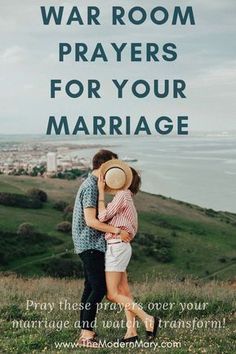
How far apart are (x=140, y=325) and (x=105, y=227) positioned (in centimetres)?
186

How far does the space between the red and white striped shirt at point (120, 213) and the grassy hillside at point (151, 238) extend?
56.5 metres

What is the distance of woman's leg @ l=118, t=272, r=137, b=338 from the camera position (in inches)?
311

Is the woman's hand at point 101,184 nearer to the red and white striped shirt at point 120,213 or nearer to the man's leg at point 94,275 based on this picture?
the red and white striped shirt at point 120,213

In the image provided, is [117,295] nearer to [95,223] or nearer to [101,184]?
[95,223]

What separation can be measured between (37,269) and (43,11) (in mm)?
57144

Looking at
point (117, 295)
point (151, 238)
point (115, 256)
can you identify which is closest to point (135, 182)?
point (115, 256)

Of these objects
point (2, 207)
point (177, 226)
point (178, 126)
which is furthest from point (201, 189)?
point (178, 126)

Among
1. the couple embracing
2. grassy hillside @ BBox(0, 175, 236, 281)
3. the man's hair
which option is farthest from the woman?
grassy hillside @ BBox(0, 175, 236, 281)

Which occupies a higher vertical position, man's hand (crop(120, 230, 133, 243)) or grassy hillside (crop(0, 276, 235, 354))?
man's hand (crop(120, 230, 133, 243))

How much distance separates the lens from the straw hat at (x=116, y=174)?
7602 millimetres

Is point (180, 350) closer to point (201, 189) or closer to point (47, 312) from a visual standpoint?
point (47, 312)

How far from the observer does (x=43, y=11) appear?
11211 millimetres

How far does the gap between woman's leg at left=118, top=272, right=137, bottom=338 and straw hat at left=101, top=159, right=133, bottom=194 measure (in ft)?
3.04

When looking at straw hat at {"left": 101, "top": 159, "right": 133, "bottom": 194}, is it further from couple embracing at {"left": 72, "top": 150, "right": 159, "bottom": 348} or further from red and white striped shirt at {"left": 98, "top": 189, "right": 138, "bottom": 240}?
red and white striped shirt at {"left": 98, "top": 189, "right": 138, "bottom": 240}
